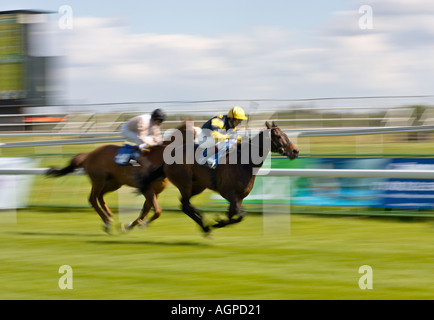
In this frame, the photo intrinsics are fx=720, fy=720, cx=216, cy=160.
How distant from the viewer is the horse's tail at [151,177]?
28.1 feet

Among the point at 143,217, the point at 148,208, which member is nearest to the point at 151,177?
the point at 148,208

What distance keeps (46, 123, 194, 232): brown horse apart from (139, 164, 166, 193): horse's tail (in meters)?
0.01

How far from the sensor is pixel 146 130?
9242 mm

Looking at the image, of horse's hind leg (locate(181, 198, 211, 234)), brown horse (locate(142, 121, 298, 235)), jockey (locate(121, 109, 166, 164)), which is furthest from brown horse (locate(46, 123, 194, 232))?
brown horse (locate(142, 121, 298, 235))

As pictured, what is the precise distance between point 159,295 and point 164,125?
12.5 meters

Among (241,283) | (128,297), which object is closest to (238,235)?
(241,283)

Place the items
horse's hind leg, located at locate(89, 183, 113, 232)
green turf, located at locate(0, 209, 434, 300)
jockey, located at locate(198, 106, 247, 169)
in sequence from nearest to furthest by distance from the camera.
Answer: green turf, located at locate(0, 209, 434, 300), jockey, located at locate(198, 106, 247, 169), horse's hind leg, located at locate(89, 183, 113, 232)

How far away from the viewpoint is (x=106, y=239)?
8203 mm

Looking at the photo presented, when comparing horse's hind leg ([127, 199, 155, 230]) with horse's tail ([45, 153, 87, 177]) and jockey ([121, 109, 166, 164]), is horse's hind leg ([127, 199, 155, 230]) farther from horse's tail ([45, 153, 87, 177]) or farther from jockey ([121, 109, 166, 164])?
horse's tail ([45, 153, 87, 177])

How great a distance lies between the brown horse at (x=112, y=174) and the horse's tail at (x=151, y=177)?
0.01 meters

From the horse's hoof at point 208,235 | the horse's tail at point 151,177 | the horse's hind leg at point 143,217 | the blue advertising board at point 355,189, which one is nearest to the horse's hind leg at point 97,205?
the horse's hind leg at point 143,217

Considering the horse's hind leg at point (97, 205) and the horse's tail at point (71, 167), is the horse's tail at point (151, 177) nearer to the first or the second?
the horse's hind leg at point (97, 205)

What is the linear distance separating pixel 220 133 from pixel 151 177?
3.43ft

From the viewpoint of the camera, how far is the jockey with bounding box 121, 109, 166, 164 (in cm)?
914
